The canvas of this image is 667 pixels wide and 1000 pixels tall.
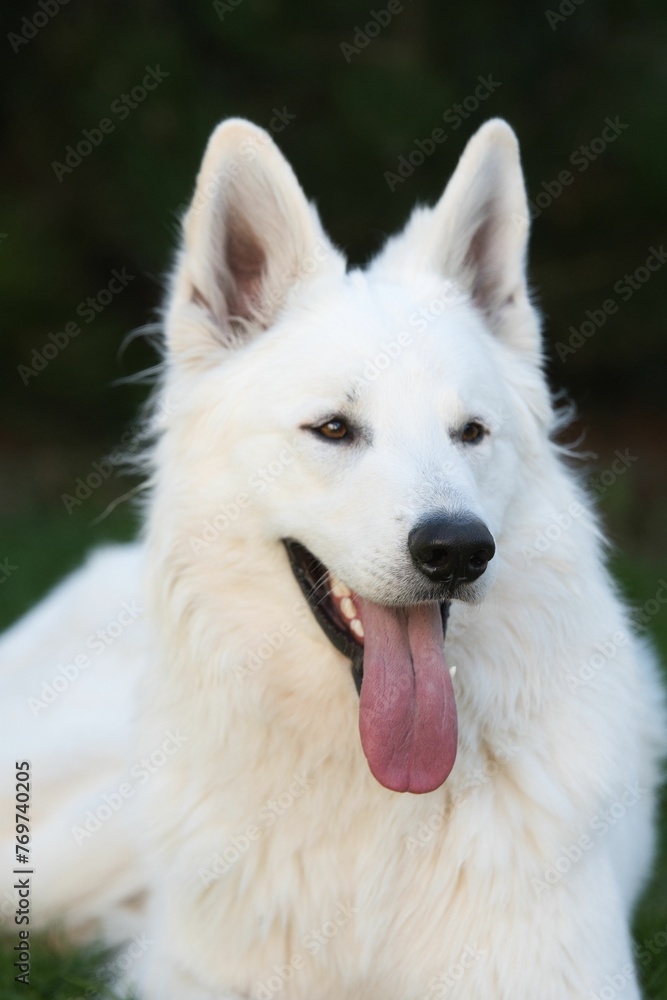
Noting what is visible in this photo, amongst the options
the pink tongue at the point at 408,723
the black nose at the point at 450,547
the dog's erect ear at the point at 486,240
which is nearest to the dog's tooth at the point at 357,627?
the pink tongue at the point at 408,723

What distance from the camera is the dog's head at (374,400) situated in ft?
9.77

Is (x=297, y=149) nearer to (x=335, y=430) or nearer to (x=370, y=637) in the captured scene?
(x=335, y=430)

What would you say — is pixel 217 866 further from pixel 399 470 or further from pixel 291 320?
pixel 291 320

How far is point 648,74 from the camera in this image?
9.66 m

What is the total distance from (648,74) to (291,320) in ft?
24.3

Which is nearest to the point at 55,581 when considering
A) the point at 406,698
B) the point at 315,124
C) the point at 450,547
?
the point at 315,124

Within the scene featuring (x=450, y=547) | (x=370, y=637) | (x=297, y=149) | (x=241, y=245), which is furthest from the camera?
(x=297, y=149)

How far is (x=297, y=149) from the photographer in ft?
32.4

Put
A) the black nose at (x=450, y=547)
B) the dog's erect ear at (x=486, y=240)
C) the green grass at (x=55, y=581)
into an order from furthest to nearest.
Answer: the green grass at (x=55, y=581) < the dog's erect ear at (x=486, y=240) < the black nose at (x=450, y=547)

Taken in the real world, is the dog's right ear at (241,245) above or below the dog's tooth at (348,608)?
above

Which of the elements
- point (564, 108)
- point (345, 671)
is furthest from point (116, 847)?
point (564, 108)

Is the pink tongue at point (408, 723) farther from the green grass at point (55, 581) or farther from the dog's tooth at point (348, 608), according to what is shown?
the green grass at point (55, 581)

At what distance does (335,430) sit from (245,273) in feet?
2.52

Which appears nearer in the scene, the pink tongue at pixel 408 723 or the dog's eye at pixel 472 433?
the pink tongue at pixel 408 723
